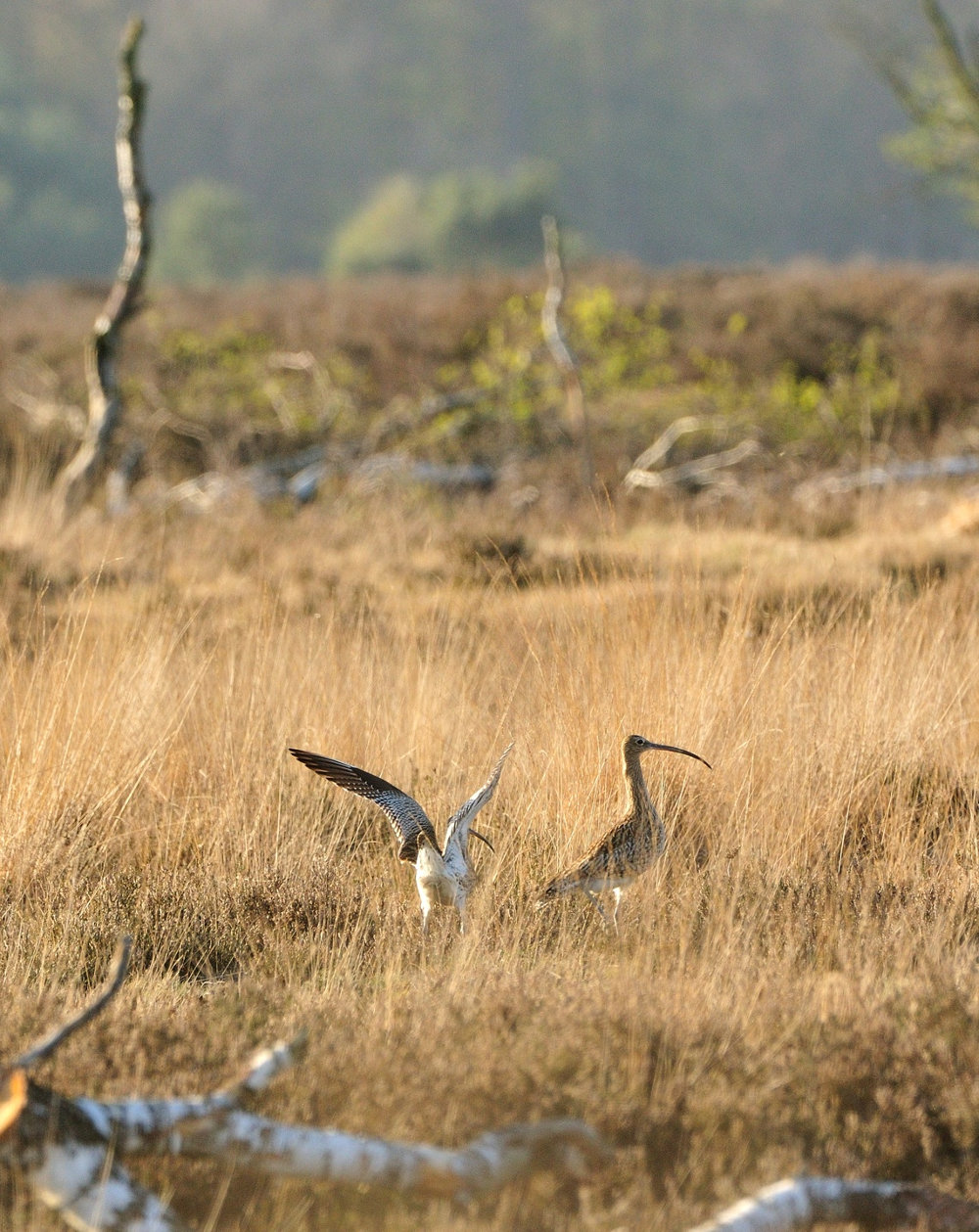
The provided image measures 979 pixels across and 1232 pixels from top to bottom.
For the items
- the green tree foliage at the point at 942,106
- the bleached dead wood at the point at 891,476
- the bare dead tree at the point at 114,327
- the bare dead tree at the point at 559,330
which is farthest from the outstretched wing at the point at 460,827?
the green tree foliage at the point at 942,106

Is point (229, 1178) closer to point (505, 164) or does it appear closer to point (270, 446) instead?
point (270, 446)

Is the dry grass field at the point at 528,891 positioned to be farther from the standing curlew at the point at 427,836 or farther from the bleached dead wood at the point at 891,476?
the bleached dead wood at the point at 891,476

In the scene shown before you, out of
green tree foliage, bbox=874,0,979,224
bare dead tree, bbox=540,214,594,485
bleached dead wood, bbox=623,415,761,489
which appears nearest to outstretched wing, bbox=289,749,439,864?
bare dead tree, bbox=540,214,594,485

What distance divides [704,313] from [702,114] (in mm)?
81861

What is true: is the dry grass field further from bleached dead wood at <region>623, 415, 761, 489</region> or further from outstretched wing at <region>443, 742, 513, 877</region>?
bleached dead wood at <region>623, 415, 761, 489</region>

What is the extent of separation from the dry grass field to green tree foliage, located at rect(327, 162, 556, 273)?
56513 millimetres

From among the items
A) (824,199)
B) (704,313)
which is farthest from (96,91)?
(704,313)

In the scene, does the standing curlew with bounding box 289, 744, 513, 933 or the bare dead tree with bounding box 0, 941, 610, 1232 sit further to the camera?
the standing curlew with bounding box 289, 744, 513, 933

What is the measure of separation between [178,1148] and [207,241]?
7353 centimetres

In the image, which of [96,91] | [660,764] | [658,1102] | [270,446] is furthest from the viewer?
[96,91]

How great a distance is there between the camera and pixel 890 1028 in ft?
10.2

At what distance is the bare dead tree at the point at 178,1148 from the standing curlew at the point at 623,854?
4.73ft

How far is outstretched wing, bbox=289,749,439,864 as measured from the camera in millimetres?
3928

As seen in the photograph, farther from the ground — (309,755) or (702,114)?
(702,114)
